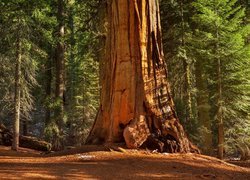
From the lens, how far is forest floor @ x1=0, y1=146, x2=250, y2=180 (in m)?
6.23

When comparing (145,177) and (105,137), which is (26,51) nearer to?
(105,137)

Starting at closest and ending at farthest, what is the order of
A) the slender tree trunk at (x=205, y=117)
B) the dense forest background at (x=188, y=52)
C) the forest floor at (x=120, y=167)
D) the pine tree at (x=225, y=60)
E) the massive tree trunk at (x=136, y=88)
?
the forest floor at (x=120, y=167), the massive tree trunk at (x=136, y=88), the pine tree at (x=225, y=60), the dense forest background at (x=188, y=52), the slender tree trunk at (x=205, y=117)

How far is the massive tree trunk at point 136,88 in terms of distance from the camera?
8836mm

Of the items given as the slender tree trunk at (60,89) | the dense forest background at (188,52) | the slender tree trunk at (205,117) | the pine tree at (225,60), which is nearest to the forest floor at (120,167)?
the dense forest background at (188,52)

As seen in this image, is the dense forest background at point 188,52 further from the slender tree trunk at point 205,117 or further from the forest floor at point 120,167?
the forest floor at point 120,167

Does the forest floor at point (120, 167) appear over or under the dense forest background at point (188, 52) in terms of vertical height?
under

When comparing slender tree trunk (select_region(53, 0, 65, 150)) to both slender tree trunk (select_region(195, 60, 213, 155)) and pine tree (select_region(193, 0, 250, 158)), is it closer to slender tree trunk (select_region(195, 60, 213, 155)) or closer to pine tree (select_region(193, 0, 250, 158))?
slender tree trunk (select_region(195, 60, 213, 155))

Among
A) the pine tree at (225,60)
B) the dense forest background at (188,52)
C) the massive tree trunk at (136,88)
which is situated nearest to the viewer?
the massive tree trunk at (136,88)

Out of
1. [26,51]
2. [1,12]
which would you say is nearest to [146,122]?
[26,51]

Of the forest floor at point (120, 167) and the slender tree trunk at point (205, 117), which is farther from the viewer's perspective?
the slender tree trunk at point (205, 117)

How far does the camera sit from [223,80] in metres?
14.3

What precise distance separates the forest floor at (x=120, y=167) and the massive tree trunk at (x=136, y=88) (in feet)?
1.78

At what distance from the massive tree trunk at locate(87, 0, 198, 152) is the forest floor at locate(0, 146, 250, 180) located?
21.3 inches

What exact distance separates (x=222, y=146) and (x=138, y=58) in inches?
259
